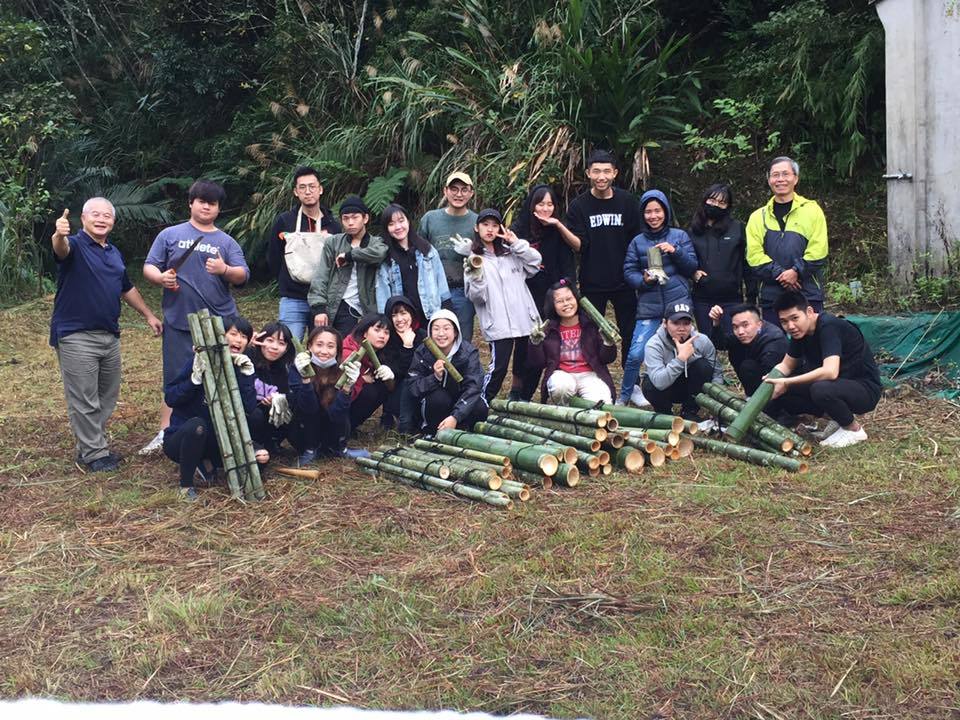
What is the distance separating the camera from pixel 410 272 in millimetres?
6500

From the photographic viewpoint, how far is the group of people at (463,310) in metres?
5.80

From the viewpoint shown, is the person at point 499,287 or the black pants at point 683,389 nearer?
the black pants at point 683,389

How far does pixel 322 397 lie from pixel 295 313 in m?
1.00

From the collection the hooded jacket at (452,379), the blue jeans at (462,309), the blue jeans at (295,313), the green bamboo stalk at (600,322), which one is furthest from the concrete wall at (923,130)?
the blue jeans at (295,313)

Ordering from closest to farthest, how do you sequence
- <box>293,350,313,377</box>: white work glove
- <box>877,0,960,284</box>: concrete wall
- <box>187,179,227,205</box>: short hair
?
<box>293,350,313,377</box>: white work glove < <box>187,179,227,205</box>: short hair < <box>877,0,960,284</box>: concrete wall

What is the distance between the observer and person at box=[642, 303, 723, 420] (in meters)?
6.20

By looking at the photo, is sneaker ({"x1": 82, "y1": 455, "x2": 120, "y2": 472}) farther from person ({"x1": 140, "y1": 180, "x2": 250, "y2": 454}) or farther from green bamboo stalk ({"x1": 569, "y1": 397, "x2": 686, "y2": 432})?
green bamboo stalk ({"x1": 569, "y1": 397, "x2": 686, "y2": 432})

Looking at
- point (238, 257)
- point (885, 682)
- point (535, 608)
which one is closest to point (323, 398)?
point (238, 257)

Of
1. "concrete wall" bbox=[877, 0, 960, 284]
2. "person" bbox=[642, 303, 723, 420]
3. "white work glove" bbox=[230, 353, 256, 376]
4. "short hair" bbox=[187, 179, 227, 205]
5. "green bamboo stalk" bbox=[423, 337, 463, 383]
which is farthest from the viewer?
"concrete wall" bbox=[877, 0, 960, 284]

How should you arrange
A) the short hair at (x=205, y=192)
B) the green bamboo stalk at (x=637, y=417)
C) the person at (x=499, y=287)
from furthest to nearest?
1. the person at (x=499, y=287)
2. the short hair at (x=205, y=192)
3. the green bamboo stalk at (x=637, y=417)

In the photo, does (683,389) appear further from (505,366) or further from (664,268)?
(505,366)

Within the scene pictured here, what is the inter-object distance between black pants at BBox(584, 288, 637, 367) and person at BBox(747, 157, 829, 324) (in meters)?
0.83

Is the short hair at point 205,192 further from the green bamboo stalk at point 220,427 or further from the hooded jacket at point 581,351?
the hooded jacket at point 581,351

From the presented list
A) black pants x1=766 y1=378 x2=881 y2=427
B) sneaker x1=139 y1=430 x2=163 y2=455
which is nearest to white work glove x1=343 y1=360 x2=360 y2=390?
sneaker x1=139 y1=430 x2=163 y2=455
